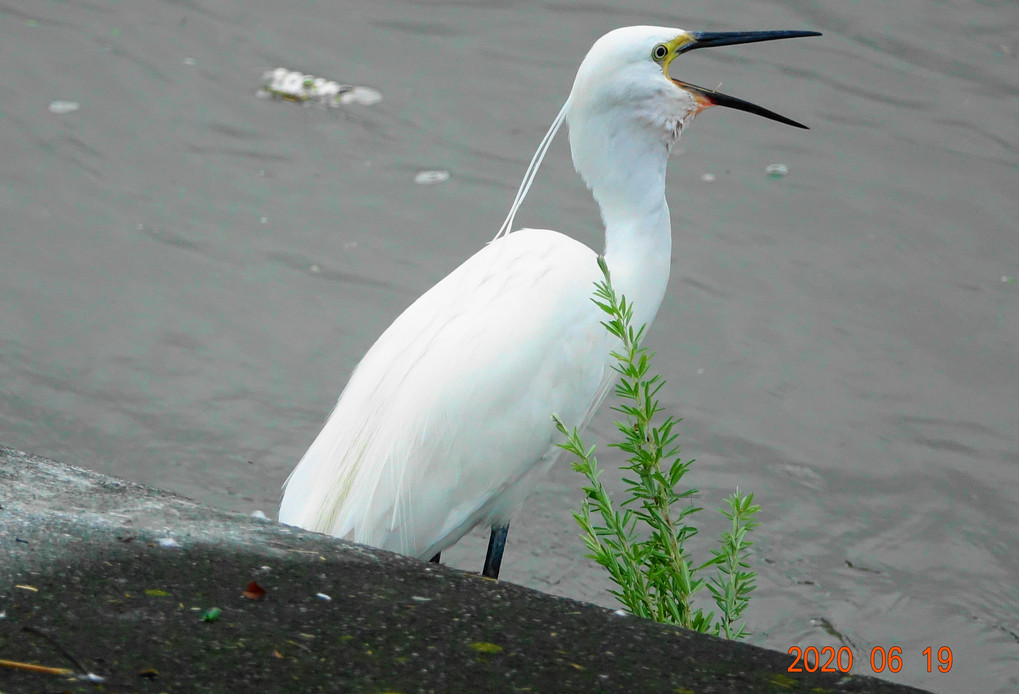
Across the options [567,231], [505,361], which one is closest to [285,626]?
[505,361]

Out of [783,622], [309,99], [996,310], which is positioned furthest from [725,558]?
[309,99]

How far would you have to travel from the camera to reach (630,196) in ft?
8.91

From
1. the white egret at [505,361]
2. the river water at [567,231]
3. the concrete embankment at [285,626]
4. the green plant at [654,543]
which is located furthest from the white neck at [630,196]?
the concrete embankment at [285,626]

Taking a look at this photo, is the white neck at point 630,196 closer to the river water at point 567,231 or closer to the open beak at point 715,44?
the open beak at point 715,44

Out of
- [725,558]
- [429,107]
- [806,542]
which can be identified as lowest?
[725,558]

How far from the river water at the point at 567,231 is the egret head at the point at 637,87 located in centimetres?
141

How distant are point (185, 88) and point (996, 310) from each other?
389cm

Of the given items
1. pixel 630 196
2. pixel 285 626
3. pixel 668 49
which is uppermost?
pixel 668 49

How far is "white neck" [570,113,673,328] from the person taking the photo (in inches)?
105

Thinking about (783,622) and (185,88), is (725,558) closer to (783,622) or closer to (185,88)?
(783,622)

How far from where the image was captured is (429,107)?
18.1 feet

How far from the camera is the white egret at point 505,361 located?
254 centimetres

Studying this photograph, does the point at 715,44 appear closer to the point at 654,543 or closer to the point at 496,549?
the point at 496,549

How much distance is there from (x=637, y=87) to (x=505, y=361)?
2.34 ft
